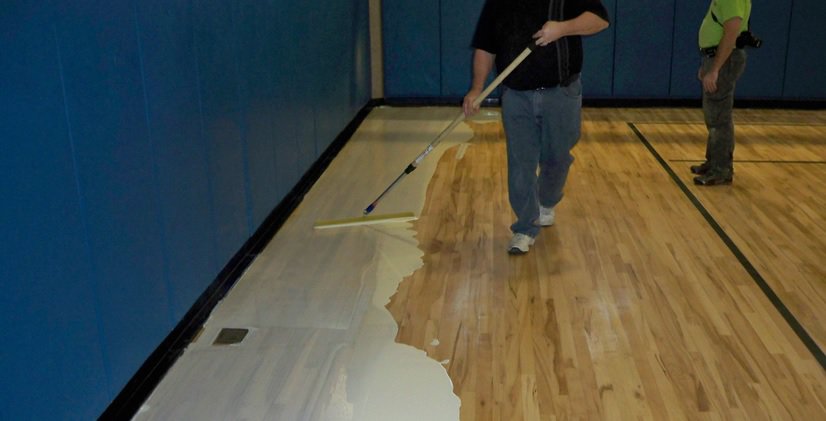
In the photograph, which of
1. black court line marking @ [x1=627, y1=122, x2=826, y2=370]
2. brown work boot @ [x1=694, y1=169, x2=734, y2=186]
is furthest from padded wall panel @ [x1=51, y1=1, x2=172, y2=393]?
brown work boot @ [x1=694, y1=169, x2=734, y2=186]

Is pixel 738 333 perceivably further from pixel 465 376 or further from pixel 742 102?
pixel 742 102

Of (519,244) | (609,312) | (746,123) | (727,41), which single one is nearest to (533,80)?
(519,244)

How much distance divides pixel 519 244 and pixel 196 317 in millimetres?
1462

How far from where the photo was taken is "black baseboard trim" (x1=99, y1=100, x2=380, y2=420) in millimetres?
2500

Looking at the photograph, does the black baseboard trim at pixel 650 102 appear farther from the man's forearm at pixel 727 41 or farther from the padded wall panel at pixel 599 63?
the man's forearm at pixel 727 41

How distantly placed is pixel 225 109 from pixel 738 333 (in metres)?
2.14

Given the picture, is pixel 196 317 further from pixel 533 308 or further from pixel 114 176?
pixel 533 308

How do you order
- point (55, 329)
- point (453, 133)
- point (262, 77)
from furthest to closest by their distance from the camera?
point (453, 133)
point (262, 77)
point (55, 329)

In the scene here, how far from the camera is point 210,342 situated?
116 inches

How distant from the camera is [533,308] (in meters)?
3.20

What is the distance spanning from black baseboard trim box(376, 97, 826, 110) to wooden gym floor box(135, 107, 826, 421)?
2.10 metres

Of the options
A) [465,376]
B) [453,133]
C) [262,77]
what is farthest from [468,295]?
[453,133]

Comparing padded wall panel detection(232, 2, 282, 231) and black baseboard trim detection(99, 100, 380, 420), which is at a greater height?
padded wall panel detection(232, 2, 282, 231)

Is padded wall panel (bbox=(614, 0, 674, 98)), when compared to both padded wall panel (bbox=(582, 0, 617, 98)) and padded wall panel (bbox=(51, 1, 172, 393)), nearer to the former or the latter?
padded wall panel (bbox=(582, 0, 617, 98))
